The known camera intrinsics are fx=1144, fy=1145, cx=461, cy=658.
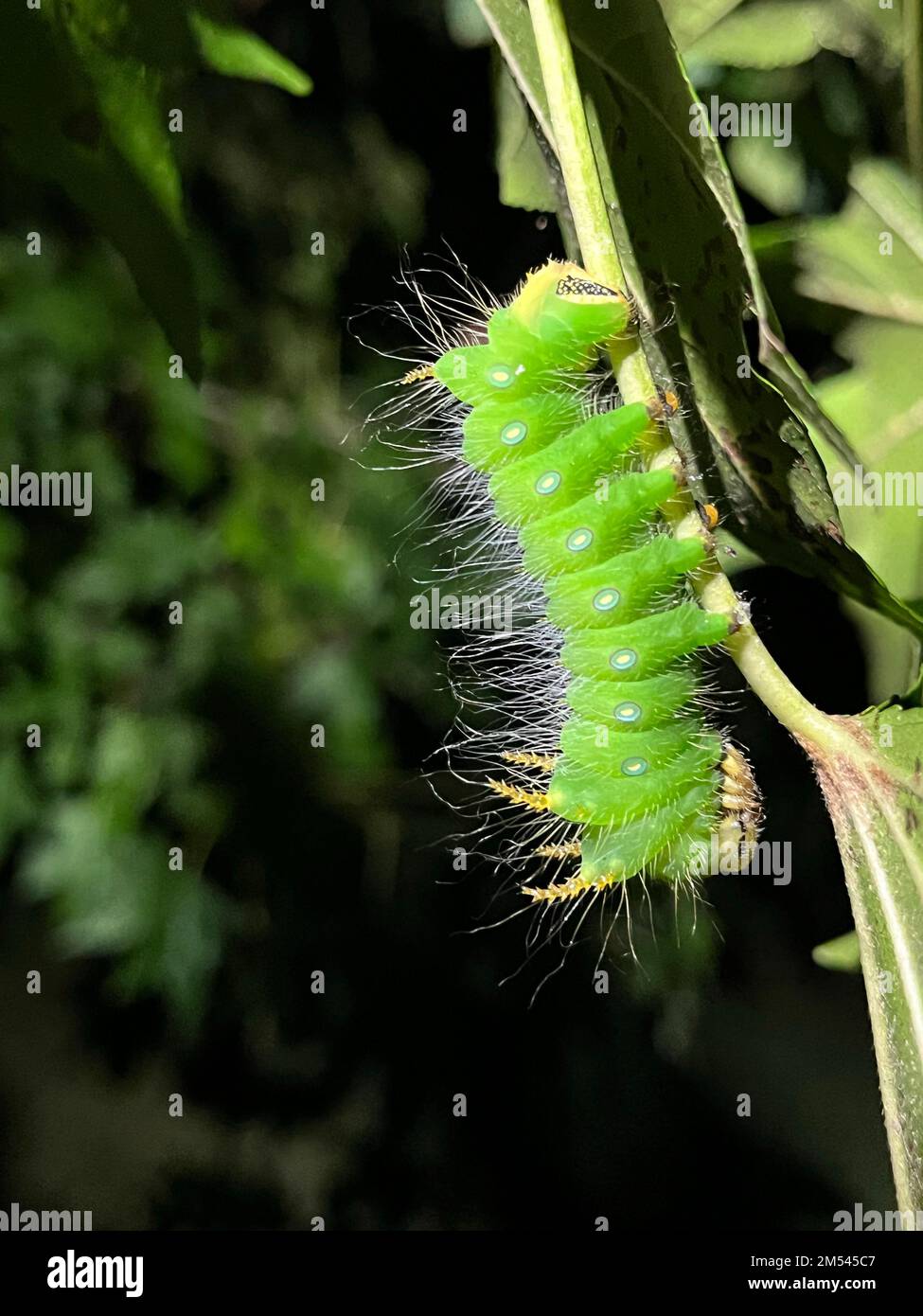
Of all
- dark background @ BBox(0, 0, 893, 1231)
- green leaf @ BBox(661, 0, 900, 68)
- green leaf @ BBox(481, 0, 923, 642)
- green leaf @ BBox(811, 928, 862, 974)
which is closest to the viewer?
green leaf @ BBox(481, 0, 923, 642)

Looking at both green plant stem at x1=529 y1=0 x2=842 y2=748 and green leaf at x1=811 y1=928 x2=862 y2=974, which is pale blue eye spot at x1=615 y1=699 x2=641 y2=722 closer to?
green plant stem at x1=529 y1=0 x2=842 y2=748

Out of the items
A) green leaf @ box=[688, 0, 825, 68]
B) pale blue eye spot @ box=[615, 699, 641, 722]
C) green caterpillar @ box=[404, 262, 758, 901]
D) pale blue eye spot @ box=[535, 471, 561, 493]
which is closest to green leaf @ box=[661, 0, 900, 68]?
green leaf @ box=[688, 0, 825, 68]

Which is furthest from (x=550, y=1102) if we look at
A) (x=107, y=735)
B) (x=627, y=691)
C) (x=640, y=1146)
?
(x=627, y=691)

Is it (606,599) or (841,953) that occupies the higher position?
(606,599)

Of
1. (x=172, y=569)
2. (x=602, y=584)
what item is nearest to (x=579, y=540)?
(x=602, y=584)

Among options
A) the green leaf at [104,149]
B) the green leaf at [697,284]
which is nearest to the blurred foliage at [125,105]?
the green leaf at [104,149]

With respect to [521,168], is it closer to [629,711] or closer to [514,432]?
[514,432]
